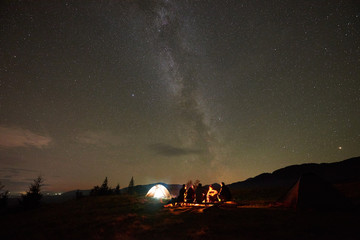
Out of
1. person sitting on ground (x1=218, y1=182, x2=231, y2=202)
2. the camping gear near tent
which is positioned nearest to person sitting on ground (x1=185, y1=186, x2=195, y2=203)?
person sitting on ground (x1=218, y1=182, x2=231, y2=202)

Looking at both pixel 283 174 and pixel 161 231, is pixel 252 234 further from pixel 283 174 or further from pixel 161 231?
pixel 283 174

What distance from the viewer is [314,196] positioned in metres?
10.8

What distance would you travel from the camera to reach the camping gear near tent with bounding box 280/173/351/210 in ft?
34.0

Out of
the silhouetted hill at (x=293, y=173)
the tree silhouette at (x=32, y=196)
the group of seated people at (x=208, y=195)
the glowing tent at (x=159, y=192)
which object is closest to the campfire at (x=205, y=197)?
the group of seated people at (x=208, y=195)

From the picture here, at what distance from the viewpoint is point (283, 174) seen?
177375 millimetres

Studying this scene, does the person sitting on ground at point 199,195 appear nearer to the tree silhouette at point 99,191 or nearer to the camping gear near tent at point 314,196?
the camping gear near tent at point 314,196

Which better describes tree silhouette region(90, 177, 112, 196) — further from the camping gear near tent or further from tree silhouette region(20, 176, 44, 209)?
the camping gear near tent

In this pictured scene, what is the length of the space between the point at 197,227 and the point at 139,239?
2.49 m

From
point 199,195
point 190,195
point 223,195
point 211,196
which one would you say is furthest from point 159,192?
point 223,195

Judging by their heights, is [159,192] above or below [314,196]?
above

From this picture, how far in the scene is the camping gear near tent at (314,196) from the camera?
1037 cm

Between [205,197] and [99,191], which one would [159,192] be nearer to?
[205,197]

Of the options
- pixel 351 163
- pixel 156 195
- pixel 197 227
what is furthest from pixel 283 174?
pixel 197 227

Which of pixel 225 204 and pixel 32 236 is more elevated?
pixel 225 204
